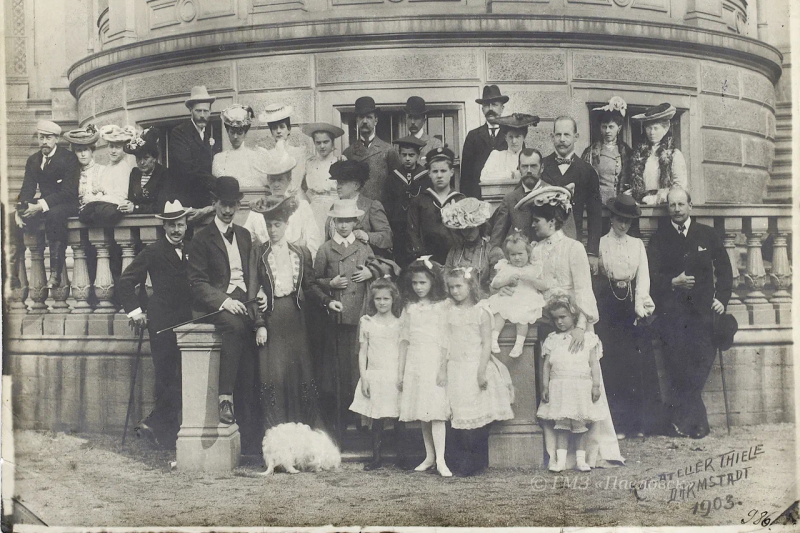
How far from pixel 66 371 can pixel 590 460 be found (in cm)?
418

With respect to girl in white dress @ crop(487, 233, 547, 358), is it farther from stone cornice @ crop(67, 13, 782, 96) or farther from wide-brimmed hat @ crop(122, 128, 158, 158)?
wide-brimmed hat @ crop(122, 128, 158, 158)

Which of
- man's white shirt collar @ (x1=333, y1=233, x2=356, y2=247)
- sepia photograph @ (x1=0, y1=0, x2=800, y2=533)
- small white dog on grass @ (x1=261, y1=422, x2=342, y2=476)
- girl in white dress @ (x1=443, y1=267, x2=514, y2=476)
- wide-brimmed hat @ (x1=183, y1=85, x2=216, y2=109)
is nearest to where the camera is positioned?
girl in white dress @ (x1=443, y1=267, x2=514, y2=476)

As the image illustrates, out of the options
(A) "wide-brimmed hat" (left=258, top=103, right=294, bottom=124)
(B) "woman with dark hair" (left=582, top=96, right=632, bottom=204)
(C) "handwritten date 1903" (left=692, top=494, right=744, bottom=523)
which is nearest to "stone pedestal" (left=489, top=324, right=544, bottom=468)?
(C) "handwritten date 1903" (left=692, top=494, right=744, bottom=523)

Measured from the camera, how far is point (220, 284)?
663 cm

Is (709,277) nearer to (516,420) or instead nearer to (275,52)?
(516,420)

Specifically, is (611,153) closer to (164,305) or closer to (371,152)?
(371,152)

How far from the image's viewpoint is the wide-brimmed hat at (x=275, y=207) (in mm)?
6777

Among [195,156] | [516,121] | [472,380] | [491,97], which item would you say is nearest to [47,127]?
[195,156]

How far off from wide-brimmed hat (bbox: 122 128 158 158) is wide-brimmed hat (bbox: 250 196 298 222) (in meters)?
1.06

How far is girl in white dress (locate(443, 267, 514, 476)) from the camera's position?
6.31 metres

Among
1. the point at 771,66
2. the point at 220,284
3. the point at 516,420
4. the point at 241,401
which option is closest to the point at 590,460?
the point at 516,420

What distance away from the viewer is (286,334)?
21.7ft

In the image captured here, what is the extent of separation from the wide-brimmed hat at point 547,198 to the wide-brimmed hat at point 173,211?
2592 millimetres

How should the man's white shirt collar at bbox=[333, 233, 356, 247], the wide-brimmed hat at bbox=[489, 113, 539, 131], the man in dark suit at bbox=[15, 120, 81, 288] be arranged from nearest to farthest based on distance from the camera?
the man's white shirt collar at bbox=[333, 233, 356, 247] < the man in dark suit at bbox=[15, 120, 81, 288] < the wide-brimmed hat at bbox=[489, 113, 539, 131]
